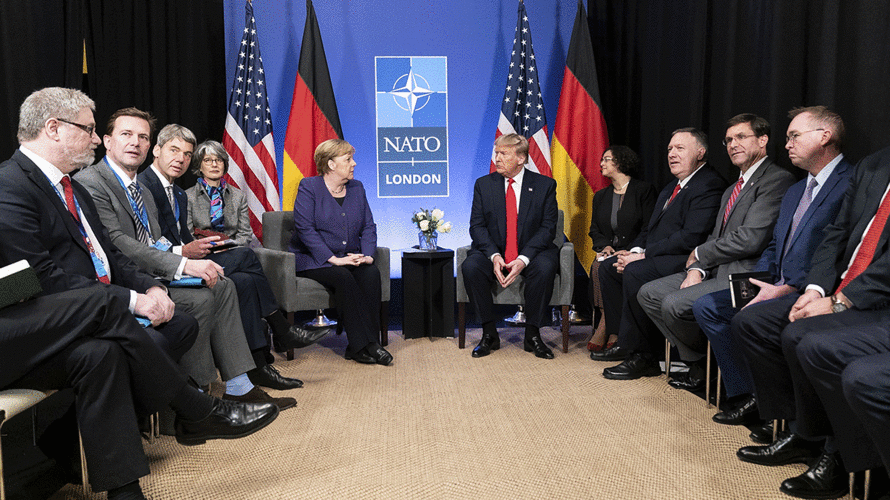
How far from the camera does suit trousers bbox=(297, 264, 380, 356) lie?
3955 millimetres

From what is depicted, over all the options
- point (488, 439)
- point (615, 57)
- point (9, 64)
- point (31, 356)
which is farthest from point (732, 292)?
point (9, 64)

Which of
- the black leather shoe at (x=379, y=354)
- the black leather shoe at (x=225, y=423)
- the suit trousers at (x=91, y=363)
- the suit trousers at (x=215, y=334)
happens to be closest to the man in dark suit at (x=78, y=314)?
the suit trousers at (x=91, y=363)

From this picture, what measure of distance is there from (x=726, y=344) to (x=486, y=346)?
168cm

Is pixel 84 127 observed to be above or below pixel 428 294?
above

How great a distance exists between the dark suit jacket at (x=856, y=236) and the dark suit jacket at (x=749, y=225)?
550 mm

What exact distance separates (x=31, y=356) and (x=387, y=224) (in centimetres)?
376

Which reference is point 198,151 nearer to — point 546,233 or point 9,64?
point 9,64

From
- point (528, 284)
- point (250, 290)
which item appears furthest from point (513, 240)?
point (250, 290)

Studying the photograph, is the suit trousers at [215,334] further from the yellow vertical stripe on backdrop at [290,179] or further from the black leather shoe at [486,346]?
the yellow vertical stripe on backdrop at [290,179]

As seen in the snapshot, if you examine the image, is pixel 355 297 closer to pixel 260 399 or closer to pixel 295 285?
pixel 295 285

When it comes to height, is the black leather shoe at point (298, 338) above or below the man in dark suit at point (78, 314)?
below

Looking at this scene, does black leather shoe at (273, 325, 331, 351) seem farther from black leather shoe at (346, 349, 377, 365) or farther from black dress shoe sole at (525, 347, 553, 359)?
black dress shoe sole at (525, 347, 553, 359)

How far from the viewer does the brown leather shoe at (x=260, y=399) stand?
10.1 feet

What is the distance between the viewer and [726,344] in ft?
9.36
